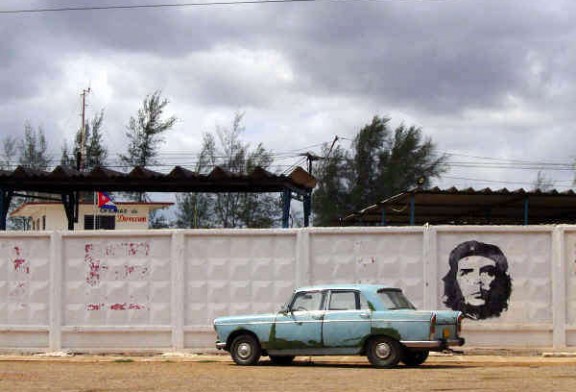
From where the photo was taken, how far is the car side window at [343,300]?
57.3 feet

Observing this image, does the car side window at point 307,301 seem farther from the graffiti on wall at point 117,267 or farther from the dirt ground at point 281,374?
the graffiti on wall at point 117,267

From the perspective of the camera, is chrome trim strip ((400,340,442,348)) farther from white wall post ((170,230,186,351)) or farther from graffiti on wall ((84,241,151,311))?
graffiti on wall ((84,241,151,311))

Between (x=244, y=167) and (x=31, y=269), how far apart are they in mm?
37888

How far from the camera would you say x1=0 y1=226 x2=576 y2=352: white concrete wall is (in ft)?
64.3

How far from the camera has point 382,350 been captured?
1698 cm

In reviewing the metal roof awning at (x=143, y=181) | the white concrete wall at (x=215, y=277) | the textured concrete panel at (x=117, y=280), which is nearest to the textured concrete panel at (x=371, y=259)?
the white concrete wall at (x=215, y=277)

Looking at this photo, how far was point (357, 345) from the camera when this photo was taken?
1716 centimetres

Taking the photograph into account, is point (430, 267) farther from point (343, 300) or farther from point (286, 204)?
point (286, 204)

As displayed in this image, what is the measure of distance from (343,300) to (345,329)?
21.4 inches

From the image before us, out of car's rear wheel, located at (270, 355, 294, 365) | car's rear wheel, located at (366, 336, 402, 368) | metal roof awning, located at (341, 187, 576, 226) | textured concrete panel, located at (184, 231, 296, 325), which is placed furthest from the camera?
metal roof awning, located at (341, 187, 576, 226)

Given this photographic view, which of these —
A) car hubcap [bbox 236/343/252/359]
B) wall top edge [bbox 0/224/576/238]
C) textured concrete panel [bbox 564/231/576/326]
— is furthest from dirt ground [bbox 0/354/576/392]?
wall top edge [bbox 0/224/576/238]

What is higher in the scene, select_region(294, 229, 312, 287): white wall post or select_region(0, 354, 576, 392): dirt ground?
select_region(294, 229, 312, 287): white wall post

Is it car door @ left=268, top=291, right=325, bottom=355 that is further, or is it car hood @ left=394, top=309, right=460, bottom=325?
car door @ left=268, top=291, right=325, bottom=355

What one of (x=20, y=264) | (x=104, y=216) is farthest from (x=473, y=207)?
(x=20, y=264)
